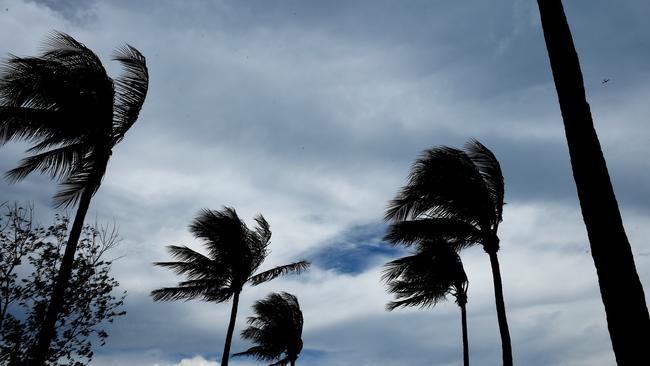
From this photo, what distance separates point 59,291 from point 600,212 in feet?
25.6

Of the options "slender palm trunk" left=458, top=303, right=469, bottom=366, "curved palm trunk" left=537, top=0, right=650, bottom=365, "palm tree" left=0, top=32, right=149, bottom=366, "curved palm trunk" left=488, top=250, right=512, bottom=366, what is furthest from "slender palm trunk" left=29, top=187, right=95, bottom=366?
"slender palm trunk" left=458, top=303, right=469, bottom=366

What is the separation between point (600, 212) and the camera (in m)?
3.92

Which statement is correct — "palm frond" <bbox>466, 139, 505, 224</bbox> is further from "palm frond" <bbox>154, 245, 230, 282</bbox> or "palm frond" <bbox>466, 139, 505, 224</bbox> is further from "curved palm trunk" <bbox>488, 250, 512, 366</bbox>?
"palm frond" <bbox>154, 245, 230, 282</bbox>

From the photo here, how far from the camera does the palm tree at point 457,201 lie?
456 inches

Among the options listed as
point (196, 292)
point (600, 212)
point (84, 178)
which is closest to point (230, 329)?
point (196, 292)

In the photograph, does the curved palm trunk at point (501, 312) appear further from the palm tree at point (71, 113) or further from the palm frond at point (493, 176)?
the palm tree at point (71, 113)

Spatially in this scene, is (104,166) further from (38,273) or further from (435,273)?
(435,273)

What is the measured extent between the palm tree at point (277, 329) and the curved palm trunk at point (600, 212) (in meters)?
23.3

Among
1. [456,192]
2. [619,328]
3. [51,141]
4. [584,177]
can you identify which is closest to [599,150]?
[584,177]

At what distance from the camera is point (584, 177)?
13.6ft

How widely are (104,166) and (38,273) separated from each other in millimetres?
7507

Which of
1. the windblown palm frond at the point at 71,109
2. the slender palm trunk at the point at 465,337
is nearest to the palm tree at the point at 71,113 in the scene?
the windblown palm frond at the point at 71,109

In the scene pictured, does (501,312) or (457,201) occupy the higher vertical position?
(457,201)

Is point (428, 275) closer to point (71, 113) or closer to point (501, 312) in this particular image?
point (501, 312)
